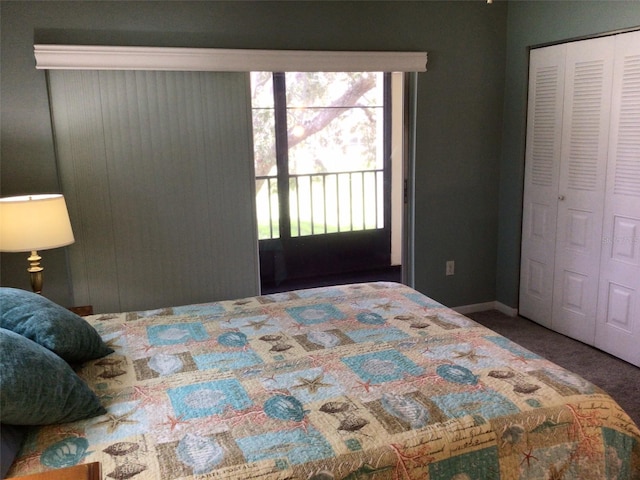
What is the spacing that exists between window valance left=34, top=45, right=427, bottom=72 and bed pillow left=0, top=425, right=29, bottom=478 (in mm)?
2123

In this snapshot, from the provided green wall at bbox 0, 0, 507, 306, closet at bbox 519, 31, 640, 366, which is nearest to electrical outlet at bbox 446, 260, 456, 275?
green wall at bbox 0, 0, 507, 306

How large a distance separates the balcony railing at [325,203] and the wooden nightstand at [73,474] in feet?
8.33

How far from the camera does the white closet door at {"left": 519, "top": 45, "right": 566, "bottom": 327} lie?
356 centimetres

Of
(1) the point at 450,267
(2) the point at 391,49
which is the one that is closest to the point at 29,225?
(2) the point at 391,49

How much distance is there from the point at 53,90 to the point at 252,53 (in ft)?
3.66

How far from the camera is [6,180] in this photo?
3068 millimetres

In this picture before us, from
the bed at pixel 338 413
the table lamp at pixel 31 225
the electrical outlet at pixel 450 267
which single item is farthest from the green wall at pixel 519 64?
the table lamp at pixel 31 225

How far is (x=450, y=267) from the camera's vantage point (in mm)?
4129

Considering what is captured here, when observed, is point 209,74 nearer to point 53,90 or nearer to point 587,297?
point 53,90

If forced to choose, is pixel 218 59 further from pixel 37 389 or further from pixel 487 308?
pixel 487 308

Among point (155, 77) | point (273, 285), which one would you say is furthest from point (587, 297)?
point (155, 77)

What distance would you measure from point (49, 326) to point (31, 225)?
0.89 meters

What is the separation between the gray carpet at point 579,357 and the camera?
116 inches

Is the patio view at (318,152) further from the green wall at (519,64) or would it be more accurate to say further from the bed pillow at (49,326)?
the bed pillow at (49,326)
